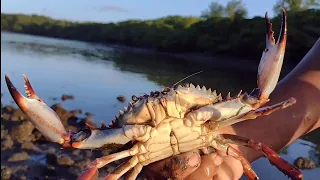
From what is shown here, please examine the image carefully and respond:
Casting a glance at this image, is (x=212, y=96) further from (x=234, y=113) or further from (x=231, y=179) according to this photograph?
(x=231, y=179)

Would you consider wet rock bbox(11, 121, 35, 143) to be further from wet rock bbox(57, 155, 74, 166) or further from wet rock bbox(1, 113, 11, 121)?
wet rock bbox(57, 155, 74, 166)

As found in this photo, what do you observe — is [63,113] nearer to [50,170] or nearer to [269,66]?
[50,170]

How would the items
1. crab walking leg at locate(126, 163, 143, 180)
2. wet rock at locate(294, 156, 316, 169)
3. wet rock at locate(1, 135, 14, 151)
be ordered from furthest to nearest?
wet rock at locate(1, 135, 14, 151), wet rock at locate(294, 156, 316, 169), crab walking leg at locate(126, 163, 143, 180)

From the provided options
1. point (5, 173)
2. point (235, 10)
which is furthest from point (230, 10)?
point (5, 173)

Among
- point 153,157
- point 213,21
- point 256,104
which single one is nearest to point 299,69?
point 256,104

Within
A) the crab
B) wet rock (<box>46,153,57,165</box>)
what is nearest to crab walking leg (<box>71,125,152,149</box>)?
the crab

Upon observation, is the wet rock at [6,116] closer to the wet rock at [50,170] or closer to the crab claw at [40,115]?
the wet rock at [50,170]

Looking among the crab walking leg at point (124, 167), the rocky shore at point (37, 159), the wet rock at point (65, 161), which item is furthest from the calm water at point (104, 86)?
the crab walking leg at point (124, 167)
